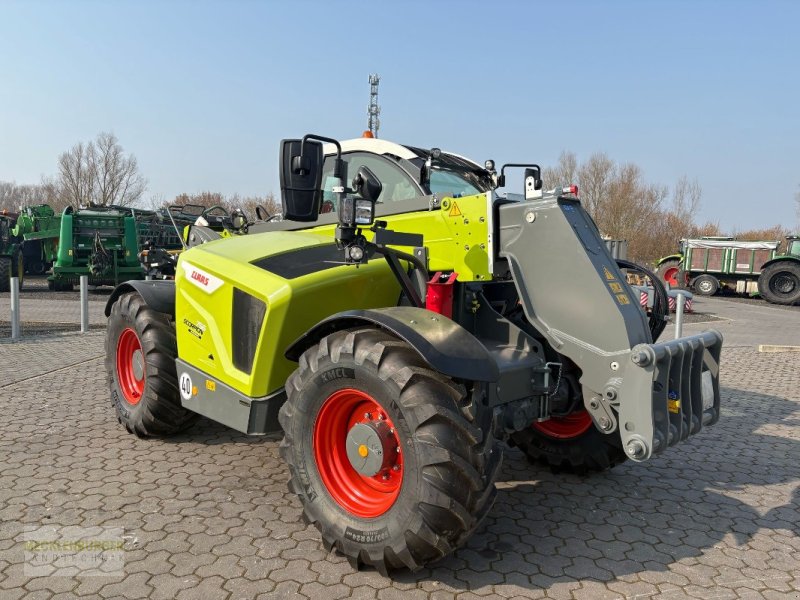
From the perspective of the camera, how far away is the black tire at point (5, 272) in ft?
61.6

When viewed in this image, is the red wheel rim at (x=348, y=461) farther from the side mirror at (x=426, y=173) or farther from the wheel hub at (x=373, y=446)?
the side mirror at (x=426, y=173)

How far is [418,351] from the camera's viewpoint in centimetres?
293

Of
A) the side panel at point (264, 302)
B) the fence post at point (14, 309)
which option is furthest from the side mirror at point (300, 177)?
the fence post at point (14, 309)

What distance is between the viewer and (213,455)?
193 inches

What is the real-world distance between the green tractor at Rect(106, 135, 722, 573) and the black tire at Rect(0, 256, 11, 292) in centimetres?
1745

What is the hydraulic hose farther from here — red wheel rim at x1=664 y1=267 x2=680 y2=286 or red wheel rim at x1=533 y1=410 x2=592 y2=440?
red wheel rim at x1=664 y1=267 x2=680 y2=286

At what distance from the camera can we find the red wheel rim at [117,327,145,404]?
5.36 meters

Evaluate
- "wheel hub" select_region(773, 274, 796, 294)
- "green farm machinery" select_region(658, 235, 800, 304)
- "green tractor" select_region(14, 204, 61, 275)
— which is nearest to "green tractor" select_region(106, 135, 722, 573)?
"green tractor" select_region(14, 204, 61, 275)

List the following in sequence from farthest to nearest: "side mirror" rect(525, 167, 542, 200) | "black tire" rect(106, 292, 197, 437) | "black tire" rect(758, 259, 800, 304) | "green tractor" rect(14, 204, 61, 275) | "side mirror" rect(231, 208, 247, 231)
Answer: "black tire" rect(758, 259, 800, 304)
"green tractor" rect(14, 204, 61, 275)
"side mirror" rect(231, 208, 247, 231)
"black tire" rect(106, 292, 197, 437)
"side mirror" rect(525, 167, 542, 200)

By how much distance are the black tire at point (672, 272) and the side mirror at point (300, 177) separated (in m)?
26.3

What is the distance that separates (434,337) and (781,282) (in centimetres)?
2550

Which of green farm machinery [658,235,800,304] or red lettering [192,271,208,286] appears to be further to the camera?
green farm machinery [658,235,800,304]

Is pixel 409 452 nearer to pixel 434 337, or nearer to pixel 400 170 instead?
pixel 434 337

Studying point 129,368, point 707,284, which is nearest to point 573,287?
point 129,368
